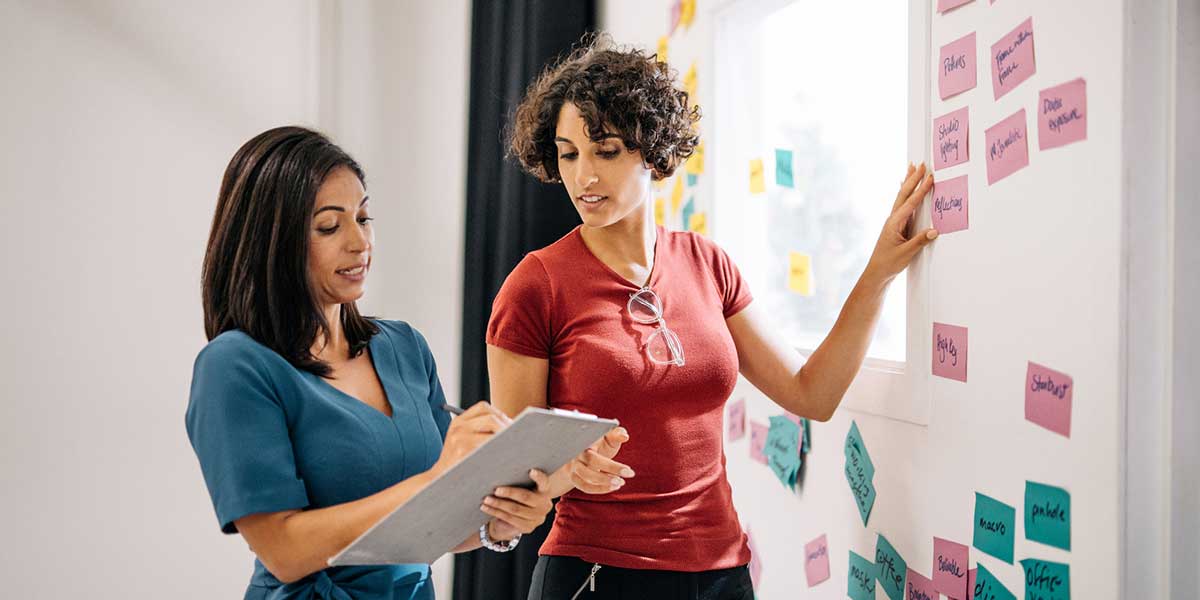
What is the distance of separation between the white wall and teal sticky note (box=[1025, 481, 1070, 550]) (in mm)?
1876

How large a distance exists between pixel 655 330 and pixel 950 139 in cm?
52

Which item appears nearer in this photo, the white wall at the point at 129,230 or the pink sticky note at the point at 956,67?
the pink sticky note at the point at 956,67

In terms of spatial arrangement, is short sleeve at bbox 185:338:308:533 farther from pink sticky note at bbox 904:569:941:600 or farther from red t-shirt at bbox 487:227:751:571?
pink sticky note at bbox 904:569:941:600

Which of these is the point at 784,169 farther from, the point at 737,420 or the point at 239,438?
the point at 239,438

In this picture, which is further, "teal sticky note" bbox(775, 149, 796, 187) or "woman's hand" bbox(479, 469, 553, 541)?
"teal sticky note" bbox(775, 149, 796, 187)

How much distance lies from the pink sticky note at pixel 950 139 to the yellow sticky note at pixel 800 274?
47 cm

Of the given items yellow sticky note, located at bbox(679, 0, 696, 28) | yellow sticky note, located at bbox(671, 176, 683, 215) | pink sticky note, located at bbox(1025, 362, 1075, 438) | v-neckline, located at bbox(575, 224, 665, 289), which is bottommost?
pink sticky note, located at bbox(1025, 362, 1075, 438)

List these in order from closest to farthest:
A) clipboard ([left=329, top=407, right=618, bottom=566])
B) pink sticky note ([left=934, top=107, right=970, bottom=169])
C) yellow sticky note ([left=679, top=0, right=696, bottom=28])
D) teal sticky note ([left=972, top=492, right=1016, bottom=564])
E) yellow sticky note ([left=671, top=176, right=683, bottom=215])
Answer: clipboard ([left=329, top=407, right=618, bottom=566]) → teal sticky note ([left=972, top=492, right=1016, bottom=564]) → pink sticky note ([left=934, top=107, right=970, bottom=169]) → yellow sticky note ([left=679, top=0, right=696, bottom=28]) → yellow sticky note ([left=671, top=176, right=683, bottom=215])

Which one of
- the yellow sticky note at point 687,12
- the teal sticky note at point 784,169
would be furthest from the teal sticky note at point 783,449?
the yellow sticky note at point 687,12

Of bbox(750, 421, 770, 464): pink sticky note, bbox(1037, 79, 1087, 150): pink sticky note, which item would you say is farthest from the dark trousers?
bbox(1037, 79, 1087, 150): pink sticky note

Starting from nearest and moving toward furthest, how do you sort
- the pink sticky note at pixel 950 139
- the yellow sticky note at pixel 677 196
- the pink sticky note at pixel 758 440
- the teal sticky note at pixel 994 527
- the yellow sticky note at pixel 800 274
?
the teal sticky note at pixel 994 527
the pink sticky note at pixel 950 139
the yellow sticky note at pixel 800 274
the pink sticky note at pixel 758 440
the yellow sticky note at pixel 677 196

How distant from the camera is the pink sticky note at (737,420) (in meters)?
2.03

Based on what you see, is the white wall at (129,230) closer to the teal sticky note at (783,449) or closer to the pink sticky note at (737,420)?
the pink sticky note at (737,420)

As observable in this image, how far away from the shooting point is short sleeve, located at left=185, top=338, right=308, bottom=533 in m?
0.99
